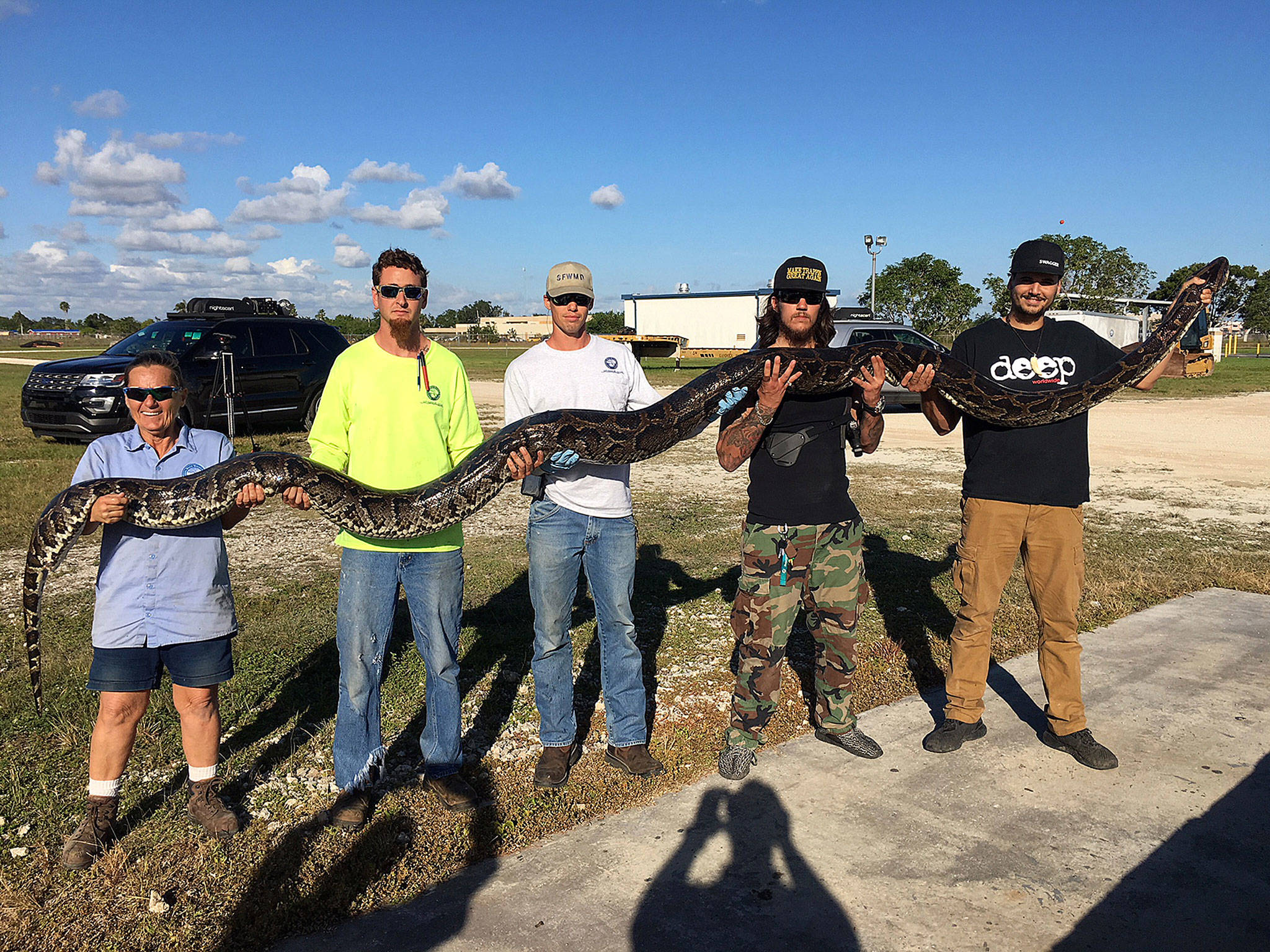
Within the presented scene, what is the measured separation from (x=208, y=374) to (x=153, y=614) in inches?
502

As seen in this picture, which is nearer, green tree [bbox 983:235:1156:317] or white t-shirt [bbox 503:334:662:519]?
white t-shirt [bbox 503:334:662:519]

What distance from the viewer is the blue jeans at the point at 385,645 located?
4.14m

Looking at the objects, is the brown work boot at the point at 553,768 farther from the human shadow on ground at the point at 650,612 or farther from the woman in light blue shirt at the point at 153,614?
the woman in light blue shirt at the point at 153,614

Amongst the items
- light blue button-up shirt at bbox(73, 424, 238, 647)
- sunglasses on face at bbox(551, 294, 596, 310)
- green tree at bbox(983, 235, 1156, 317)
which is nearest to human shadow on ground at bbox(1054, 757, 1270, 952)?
sunglasses on face at bbox(551, 294, 596, 310)

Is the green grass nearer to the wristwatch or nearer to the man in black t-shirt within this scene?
the man in black t-shirt

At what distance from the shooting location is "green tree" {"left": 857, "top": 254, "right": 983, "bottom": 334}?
57.3 m

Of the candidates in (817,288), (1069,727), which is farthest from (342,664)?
(1069,727)

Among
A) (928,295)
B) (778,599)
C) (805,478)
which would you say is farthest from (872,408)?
(928,295)

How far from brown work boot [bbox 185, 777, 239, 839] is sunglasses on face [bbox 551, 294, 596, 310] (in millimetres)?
3120

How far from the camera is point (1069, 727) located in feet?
15.6

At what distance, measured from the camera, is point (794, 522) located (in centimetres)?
460

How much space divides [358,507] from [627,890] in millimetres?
2310

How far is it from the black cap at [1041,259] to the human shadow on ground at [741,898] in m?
3.44

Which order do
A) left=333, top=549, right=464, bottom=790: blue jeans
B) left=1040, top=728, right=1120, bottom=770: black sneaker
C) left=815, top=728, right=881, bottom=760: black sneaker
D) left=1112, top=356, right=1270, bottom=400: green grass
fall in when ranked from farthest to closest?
left=1112, top=356, right=1270, bottom=400: green grass → left=815, top=728, right=881, bottom=760: black sneaker → left=1040, top=728, right=1120, bottom=770: black sneaker → left=333, top=549, right=464, bottom=790: blue jeans
